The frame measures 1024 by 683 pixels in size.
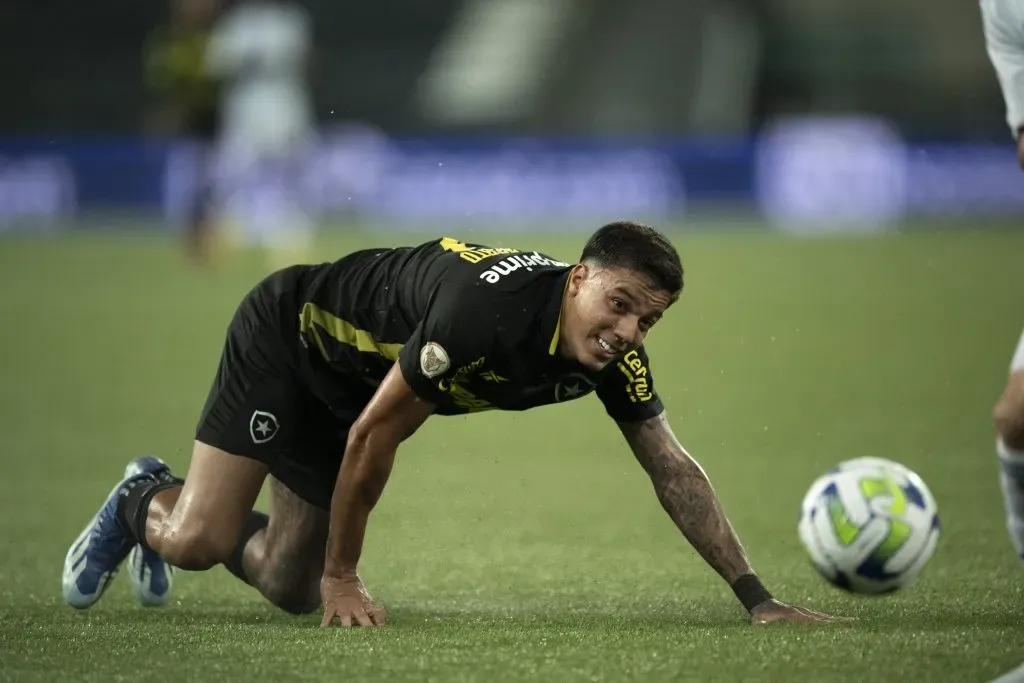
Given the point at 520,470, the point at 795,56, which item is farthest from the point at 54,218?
the point at 520,470

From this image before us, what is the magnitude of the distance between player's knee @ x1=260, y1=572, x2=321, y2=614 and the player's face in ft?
4.49

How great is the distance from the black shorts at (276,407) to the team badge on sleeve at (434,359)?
0.82 metres

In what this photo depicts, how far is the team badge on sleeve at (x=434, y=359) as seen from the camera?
468 centimetres

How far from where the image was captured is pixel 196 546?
537 centimetres

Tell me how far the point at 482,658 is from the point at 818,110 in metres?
20.2

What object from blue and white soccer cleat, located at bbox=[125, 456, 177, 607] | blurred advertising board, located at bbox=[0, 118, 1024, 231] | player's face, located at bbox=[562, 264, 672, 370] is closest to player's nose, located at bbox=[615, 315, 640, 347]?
player's face, located at bbox=[562, 264, 672, 370]

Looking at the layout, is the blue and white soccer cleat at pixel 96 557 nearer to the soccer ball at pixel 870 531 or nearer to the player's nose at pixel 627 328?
the player's nose at pixel 627 328

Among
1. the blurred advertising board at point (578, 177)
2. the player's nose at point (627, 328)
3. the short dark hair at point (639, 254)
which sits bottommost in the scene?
the blurred advertising board at point (578, 177)

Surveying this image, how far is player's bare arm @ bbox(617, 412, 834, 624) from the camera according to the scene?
5117mm

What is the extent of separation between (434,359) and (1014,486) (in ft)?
5.08

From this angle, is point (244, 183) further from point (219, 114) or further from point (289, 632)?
point (289, 632)

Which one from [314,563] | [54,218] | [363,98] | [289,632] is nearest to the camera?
[289,632]

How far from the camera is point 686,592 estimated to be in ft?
18.9

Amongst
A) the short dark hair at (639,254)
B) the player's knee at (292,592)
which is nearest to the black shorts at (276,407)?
the player's knee at (292,592)
